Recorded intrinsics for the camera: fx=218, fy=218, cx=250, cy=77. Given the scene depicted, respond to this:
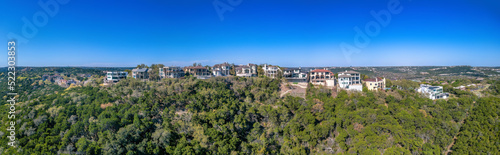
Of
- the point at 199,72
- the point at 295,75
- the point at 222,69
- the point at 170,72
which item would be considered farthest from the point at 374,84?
the point at 170,72

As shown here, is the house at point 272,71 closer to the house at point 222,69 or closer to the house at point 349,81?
the house at point 222,69

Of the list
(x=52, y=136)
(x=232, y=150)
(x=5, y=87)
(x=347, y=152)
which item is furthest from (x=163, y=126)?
(x=5, y=87)

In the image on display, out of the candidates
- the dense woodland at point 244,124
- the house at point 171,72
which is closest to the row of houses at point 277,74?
the house at point 171,72

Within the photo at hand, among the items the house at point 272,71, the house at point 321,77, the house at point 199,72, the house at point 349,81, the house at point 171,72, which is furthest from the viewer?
the house at point 199,72

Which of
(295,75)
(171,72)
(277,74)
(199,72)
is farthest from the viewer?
(199,72)

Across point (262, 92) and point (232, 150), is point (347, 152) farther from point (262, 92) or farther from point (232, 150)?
point (262, 92)

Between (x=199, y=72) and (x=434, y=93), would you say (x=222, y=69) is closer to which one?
(x=199, y=72)

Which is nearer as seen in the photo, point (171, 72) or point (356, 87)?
point (356, 87)

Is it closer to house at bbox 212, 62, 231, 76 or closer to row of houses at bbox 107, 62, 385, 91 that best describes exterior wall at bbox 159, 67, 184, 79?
row of houses at bbox 107, 62, 385, 91
